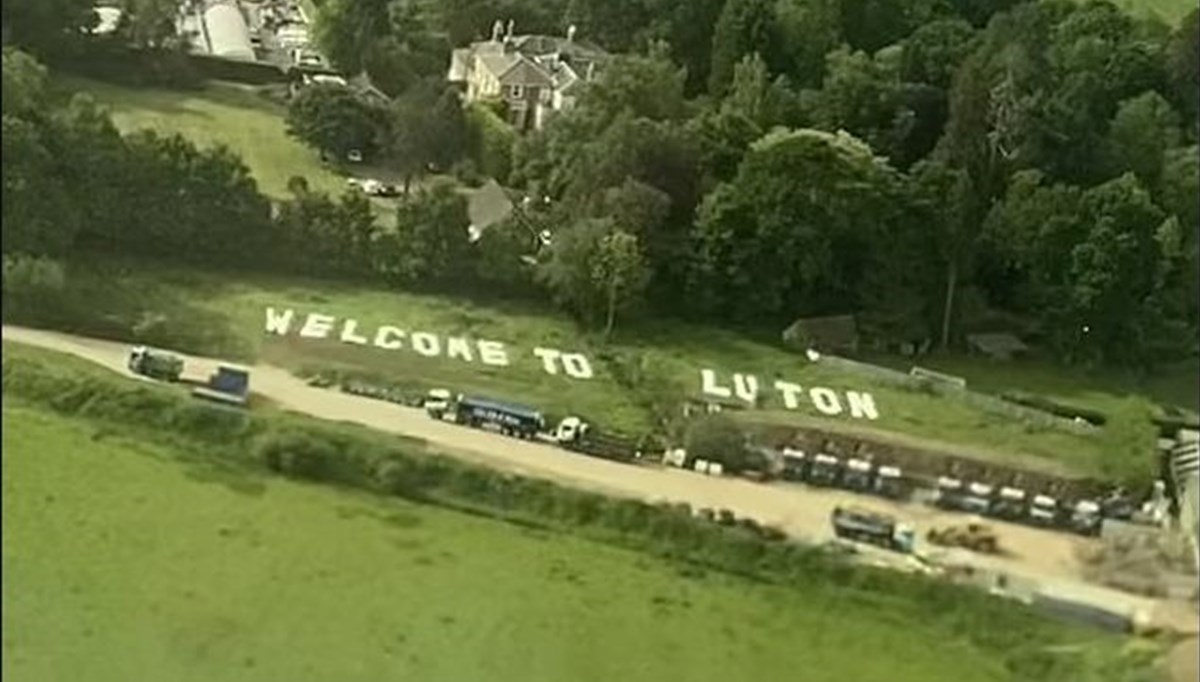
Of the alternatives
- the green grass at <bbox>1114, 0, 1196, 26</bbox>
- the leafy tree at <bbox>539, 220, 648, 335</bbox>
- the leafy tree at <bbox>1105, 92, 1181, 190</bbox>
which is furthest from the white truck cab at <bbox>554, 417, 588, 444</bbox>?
the green grass at <bbox>1114, 0, 1196, 26</bbox>

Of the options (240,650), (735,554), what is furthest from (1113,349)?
(240,650)

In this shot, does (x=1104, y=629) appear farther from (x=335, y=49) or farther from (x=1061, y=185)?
(x=335, y=49)

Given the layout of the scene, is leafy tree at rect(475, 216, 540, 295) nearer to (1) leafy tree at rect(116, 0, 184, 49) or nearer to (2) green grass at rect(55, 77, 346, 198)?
(2) green grass at rect(55, 77, 346, 198)

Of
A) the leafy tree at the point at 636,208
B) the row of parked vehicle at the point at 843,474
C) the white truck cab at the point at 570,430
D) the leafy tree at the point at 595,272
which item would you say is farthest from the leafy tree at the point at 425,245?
the row of parked vehicle at the point at 843,474

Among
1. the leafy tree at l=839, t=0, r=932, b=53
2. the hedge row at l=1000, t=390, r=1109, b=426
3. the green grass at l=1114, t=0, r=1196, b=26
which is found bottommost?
the hedge row at l=1000, t=390, r=1109, b=426

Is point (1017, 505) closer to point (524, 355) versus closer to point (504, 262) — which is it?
point (524, 355)

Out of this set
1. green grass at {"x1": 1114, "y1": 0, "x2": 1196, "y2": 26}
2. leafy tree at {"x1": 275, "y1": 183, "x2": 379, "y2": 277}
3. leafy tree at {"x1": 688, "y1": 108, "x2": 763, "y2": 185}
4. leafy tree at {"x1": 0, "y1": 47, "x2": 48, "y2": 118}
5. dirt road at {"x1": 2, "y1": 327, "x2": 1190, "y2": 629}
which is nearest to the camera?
leafy tree at {"x1": 0, "y1": 47, "x2": 48, "y2": 118}

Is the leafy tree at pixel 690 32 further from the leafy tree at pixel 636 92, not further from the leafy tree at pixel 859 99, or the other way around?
the leafy tree at pixel 859 99
